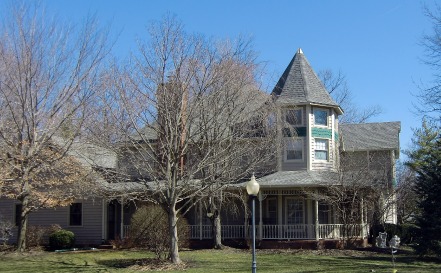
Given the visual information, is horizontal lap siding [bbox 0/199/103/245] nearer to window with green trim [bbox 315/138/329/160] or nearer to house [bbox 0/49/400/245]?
house [bbox 0/49/400/245]

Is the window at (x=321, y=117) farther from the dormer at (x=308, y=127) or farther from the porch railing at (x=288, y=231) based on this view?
the porch railing at (x=288, y=231)

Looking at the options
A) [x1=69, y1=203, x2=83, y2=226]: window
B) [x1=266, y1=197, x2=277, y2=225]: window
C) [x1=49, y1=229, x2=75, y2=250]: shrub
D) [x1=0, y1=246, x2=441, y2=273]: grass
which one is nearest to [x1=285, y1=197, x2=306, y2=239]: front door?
[x1=266, y1=197, x2=277, y2=225]: window

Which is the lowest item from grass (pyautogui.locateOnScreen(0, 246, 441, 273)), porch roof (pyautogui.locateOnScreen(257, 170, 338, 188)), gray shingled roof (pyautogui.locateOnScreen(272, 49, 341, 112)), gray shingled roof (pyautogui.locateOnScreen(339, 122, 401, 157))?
grass (pyautogui.locateOnScreen(0, 246, 441, 273))

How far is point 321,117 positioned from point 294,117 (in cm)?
210

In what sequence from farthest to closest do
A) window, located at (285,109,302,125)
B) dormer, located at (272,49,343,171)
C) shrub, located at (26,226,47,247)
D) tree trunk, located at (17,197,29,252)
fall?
1. dormer, located at (272,49,343,171)
2. shrub, located at (26,226,47,247)
3. window, located at (285,109,302,125)
4. tree trunk, located at (17,197,29,252)

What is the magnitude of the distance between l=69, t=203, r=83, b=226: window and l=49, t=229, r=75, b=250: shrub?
2.57 metres

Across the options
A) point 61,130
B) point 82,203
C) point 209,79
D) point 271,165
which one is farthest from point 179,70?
point 82,203

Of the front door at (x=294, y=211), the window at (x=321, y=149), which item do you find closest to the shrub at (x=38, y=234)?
the front door at (x=294, y=211)

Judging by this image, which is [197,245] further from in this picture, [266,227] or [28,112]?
[28,112]

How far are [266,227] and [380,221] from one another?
6406mm

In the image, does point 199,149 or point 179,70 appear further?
point 199,149

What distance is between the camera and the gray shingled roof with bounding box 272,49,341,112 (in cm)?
2941

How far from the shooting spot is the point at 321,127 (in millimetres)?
29781

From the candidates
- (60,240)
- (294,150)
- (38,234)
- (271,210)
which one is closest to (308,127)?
(294,150)
